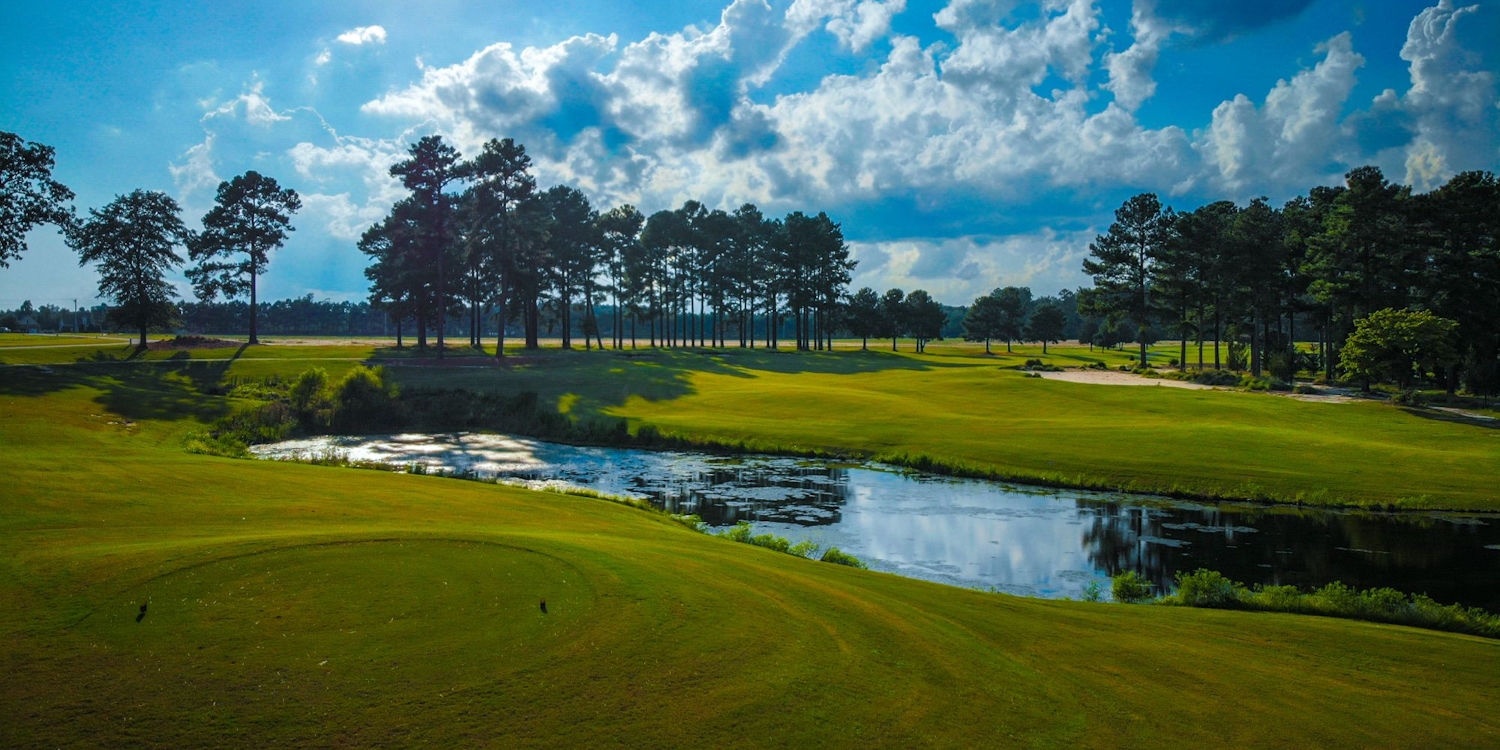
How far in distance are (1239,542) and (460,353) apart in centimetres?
6948

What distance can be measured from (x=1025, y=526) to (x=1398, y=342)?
36.3 m

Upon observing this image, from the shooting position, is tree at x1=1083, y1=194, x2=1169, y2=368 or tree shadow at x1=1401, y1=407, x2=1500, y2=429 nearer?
tree shadow at x1=1401, y1=407, x2=1500, y2=429

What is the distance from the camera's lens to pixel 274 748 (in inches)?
241

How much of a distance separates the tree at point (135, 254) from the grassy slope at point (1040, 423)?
173 inches

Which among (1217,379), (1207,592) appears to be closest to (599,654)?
(1207,592)

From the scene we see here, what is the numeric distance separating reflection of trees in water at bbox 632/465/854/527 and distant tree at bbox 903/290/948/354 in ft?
352

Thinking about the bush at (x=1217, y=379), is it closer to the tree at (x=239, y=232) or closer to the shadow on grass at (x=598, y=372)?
the shadow on grass at (x=598, y=372)

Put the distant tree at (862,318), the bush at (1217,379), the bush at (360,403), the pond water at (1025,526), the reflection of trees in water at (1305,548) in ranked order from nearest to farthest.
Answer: the reflection of trees in water at (1305,548)
the pond water at (1025,526)
the bush at (360,403)
the bush at (1217,379)
the distant tree at (862,318)

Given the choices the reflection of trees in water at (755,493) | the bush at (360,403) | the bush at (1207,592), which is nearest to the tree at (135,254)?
the bush at (360,403)

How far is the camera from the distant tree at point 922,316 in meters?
140

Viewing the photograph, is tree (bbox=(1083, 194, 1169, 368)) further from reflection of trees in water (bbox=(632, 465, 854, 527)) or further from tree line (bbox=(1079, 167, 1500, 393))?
reflection of trees in water (bbox=(632, 465, 854, 527))

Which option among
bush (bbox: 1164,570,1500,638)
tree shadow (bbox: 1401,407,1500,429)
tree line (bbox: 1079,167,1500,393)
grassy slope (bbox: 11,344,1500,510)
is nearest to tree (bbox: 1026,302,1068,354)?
tree line (bbox: 1079,167,1500,393)

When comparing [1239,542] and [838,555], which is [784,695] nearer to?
[838,555]

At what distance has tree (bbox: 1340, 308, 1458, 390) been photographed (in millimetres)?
45531
